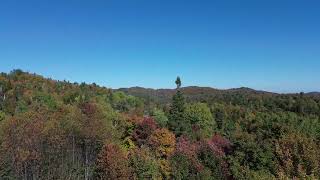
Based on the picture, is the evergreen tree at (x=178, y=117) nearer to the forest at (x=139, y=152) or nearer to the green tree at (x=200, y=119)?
the forest at (x=139, y=152)

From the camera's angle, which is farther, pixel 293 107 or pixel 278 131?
pixel 293 107

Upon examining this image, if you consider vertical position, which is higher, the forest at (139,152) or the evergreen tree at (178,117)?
the evergreen tree at (178,117)

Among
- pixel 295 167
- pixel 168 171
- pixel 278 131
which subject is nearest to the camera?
pixel 295 167

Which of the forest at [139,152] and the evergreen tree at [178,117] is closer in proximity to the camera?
the forest at [139,152]

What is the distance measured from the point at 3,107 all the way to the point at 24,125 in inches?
2570

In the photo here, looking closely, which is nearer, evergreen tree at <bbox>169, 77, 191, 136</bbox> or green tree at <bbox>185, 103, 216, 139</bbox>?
evergreen tree at <bbox>169, 77, 191, 136</bbox>

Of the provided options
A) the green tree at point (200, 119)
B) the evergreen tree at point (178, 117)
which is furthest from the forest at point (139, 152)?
the green tree at point (200, 119)

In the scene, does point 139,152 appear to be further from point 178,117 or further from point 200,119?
point 200,119

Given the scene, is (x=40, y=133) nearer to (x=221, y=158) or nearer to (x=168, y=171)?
(x=168, y=171)

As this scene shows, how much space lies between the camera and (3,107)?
396 ft

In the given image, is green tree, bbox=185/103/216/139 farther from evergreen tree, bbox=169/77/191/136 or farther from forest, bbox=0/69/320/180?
forest, bbox=0/69/320/180

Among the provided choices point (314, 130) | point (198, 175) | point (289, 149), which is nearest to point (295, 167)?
point (289, 149)

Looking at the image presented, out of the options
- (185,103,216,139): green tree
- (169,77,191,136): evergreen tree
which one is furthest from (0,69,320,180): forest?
(185,103,216,139): green tree

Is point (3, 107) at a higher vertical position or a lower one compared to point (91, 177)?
higher
